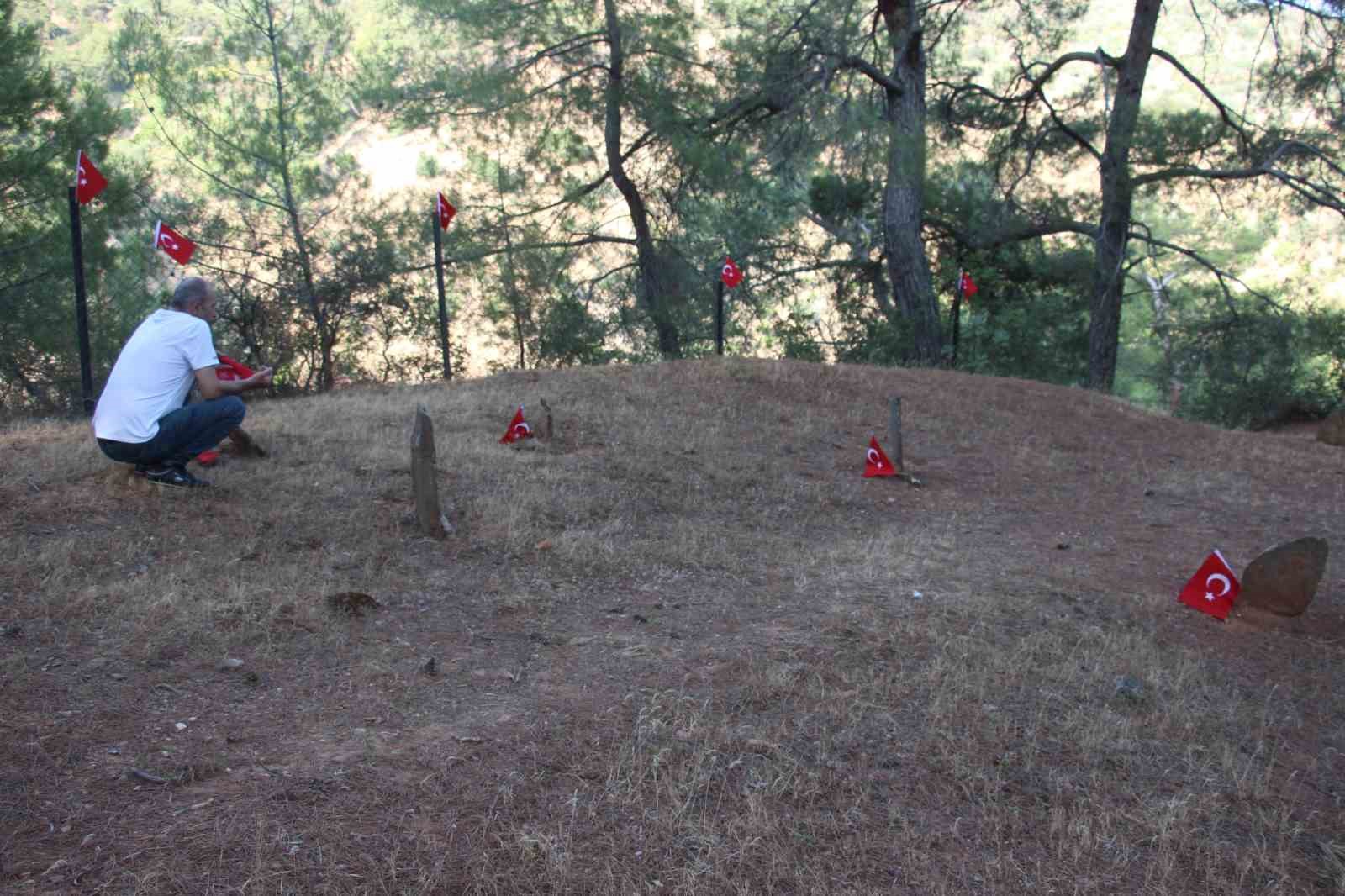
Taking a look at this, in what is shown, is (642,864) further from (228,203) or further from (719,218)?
(719,218)

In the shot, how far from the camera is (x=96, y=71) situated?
56.3 feet

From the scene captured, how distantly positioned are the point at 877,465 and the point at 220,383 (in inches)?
193

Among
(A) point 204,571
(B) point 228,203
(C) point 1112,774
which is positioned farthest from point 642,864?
(B) point 228,203

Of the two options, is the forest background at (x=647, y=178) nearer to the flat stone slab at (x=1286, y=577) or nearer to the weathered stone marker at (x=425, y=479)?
the flat stone slab at (x=1286, y=577)

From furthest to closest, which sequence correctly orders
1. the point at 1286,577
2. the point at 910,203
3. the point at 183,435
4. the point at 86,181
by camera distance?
the point at 910,203, the point at 86,181, the point at 183,435, the point at 1286,577

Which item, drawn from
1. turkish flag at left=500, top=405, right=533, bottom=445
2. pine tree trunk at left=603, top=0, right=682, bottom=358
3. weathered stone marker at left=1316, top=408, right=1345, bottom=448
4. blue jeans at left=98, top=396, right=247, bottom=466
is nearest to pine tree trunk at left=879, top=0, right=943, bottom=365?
pine tree trunk at left=603, top=0, right=682, bottom=358

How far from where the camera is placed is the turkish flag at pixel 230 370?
5.77 meters

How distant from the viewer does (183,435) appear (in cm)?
557

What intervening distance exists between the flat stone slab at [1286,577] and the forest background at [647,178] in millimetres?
7434

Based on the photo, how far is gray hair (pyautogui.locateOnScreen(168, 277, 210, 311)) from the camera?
5484 millimetres

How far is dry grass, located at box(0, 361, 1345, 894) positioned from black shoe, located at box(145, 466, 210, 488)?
0.15 meters

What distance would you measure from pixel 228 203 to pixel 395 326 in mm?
3033

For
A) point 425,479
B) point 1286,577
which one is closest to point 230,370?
point 425,479

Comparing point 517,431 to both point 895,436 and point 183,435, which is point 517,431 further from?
point 895,436
